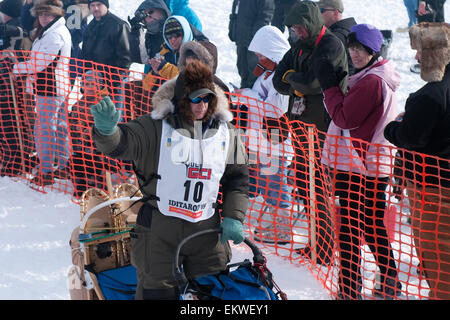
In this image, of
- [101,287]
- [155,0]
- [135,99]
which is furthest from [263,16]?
[101,287]

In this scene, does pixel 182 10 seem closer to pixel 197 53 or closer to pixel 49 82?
pixel 49 82

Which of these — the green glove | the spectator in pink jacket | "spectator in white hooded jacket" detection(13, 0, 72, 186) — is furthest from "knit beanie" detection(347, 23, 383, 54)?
"spectator in white hooded jacket" detection(13, 0, 72, 186)

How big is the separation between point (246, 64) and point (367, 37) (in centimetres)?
499

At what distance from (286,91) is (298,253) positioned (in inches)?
57.7

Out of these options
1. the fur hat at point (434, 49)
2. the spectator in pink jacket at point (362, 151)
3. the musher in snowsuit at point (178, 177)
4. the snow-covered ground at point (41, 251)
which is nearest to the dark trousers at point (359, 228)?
the spectator in pink jacket at point (362, 151)

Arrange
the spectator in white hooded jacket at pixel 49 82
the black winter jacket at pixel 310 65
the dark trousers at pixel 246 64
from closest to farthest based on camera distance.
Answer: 1. the black winter jacket at pixel 310 65
2. the spectator in white hooded jacket at pixel 49 82
3. the dark trousers at pixel 246 64

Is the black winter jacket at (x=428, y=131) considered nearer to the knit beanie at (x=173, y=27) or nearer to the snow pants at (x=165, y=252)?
the snow pants at (x=165, y=252)

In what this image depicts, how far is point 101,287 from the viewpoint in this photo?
3.62 meters

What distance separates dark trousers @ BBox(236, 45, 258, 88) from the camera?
907 cm

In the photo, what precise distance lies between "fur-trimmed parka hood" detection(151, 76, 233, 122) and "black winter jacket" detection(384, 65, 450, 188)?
48.0 inches

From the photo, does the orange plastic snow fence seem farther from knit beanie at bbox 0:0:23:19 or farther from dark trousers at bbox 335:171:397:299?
knit beanie at bbox 0:0:23:19

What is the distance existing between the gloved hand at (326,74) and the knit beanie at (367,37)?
25cm

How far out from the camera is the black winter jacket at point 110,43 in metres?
7.41
